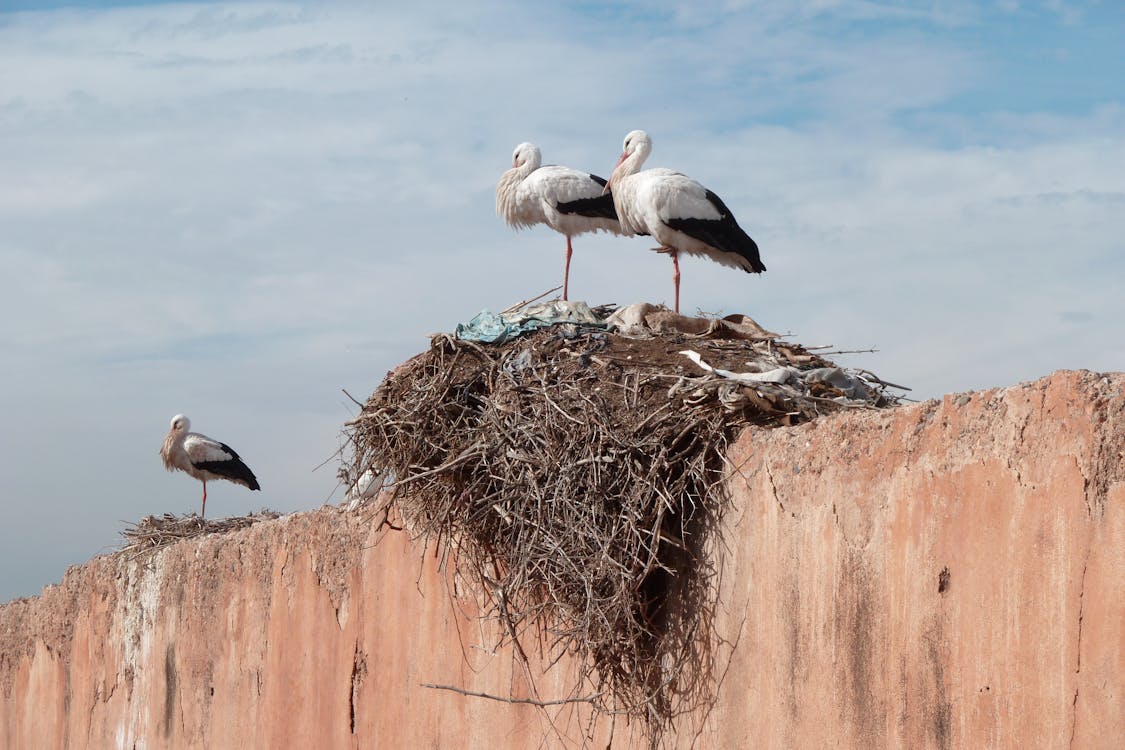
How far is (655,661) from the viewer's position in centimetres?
474

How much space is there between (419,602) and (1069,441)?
11.6ft

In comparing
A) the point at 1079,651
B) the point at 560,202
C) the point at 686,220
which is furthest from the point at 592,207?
the point at 1079,651

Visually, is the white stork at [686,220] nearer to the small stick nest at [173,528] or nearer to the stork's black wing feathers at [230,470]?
the small stick nest at [173,528]

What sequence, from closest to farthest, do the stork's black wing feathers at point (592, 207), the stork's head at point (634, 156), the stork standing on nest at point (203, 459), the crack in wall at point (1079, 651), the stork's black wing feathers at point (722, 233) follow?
the crack in wall at point (1079, 651) < the stork's black wing feathers at point (722, 233) < the stork's head at point (634, 156) < the stork's black wing feathers at point (592, 207) < the stork standing on nest at point (203, 459)

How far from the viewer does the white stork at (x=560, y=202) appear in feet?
30.8

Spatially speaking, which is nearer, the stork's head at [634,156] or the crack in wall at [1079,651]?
the crack in wall at [1079,651]

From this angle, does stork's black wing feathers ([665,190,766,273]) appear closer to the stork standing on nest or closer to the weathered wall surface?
the weathered wall surface

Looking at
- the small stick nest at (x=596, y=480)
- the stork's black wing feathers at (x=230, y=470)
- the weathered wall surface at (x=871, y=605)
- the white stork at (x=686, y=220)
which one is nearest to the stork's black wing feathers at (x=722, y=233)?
the white stork at (x=686, y=220)

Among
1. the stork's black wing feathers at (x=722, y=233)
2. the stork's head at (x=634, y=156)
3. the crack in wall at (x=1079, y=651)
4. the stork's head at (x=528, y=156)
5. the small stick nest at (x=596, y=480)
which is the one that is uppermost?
the stork's head at (x=528, y=156)

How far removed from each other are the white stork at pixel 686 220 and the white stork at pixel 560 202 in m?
1.60

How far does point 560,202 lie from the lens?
9.43 meters

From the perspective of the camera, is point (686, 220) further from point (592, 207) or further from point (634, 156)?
point (592, 207)

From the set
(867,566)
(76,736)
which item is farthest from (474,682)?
(76,736)

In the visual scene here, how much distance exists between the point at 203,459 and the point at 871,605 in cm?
1215
